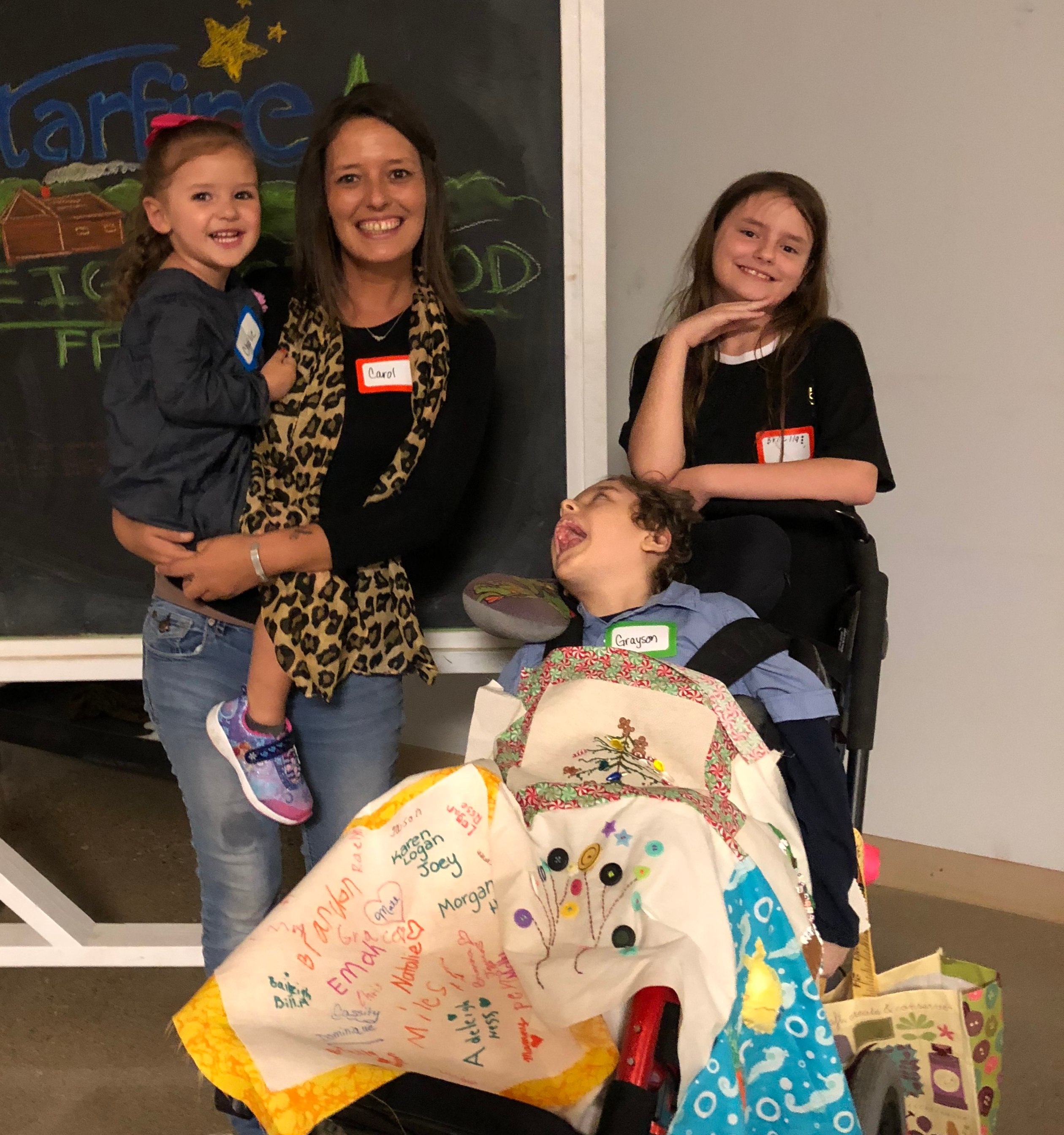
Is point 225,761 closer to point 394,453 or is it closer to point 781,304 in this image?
point 394,453

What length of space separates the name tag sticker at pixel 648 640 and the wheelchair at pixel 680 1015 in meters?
0.09

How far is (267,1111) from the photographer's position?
3.56 ft

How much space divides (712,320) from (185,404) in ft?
2.66

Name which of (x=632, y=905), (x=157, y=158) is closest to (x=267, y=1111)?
(x=632, y=905)

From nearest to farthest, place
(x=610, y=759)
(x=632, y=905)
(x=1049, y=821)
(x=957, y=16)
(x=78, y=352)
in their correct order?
(x=632, y=905)
(x=610, y=759)
(x=78, y=352)
(x=957, y=16)
(x=1049, y=821)

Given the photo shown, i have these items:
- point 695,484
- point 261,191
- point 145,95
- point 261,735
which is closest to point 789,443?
point 695,484

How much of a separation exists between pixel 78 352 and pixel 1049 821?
2.34m

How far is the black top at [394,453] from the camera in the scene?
162 centimetres

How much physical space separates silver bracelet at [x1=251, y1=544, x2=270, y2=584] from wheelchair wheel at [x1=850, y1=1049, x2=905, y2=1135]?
42.3 inches

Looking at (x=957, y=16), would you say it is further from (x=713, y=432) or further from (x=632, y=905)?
(x=632, y=905)

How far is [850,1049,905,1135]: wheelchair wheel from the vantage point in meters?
1.30

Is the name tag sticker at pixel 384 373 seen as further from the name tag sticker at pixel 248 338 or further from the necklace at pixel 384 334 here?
the name tag sticker at pixel 248 338

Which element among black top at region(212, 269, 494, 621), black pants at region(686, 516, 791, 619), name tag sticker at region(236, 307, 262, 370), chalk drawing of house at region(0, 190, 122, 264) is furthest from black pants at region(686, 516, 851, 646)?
chalk drawing of house at region(0, 190, 122, 264)

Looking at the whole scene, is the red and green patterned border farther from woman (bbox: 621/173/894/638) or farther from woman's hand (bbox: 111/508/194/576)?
woman's hand (bbox: 111/508/194/576)
